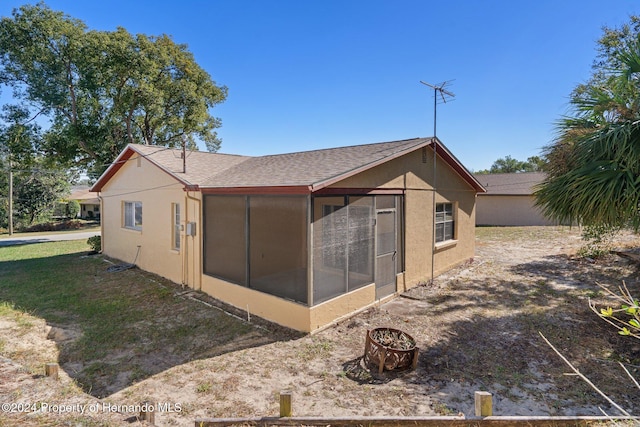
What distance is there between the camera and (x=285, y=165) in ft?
30.8

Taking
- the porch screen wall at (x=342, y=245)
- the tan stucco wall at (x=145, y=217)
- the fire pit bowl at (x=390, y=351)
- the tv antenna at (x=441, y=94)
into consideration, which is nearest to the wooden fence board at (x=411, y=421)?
the fire pit bowl at (x=390, y=351)

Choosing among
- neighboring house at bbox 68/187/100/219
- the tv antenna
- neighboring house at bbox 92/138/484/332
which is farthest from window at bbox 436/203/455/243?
neighboring house at bbox 68/187/100/219

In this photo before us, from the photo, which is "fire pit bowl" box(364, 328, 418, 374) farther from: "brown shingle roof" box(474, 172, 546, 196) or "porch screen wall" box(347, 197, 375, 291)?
"brown shingle roof" box(474, 172, 546, 196)

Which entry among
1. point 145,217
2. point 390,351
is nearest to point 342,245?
point 390,351

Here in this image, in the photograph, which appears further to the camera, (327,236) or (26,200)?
(26,200)

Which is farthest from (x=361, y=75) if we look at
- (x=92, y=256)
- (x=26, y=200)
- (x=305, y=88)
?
(x=26, y=200)

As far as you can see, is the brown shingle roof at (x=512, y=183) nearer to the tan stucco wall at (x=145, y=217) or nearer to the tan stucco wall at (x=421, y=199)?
the tan stucco wall at (x=421, y=199)

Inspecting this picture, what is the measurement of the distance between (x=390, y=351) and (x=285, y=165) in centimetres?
594

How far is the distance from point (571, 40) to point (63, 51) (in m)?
24.9

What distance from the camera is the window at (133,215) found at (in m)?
12.3

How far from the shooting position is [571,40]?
10594 millimetres

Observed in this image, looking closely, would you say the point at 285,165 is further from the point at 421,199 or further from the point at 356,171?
the point at 421,199

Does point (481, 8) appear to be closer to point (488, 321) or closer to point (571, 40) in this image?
point (571, 40)

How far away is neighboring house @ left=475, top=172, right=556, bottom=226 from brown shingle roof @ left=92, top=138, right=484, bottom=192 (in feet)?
50.4
